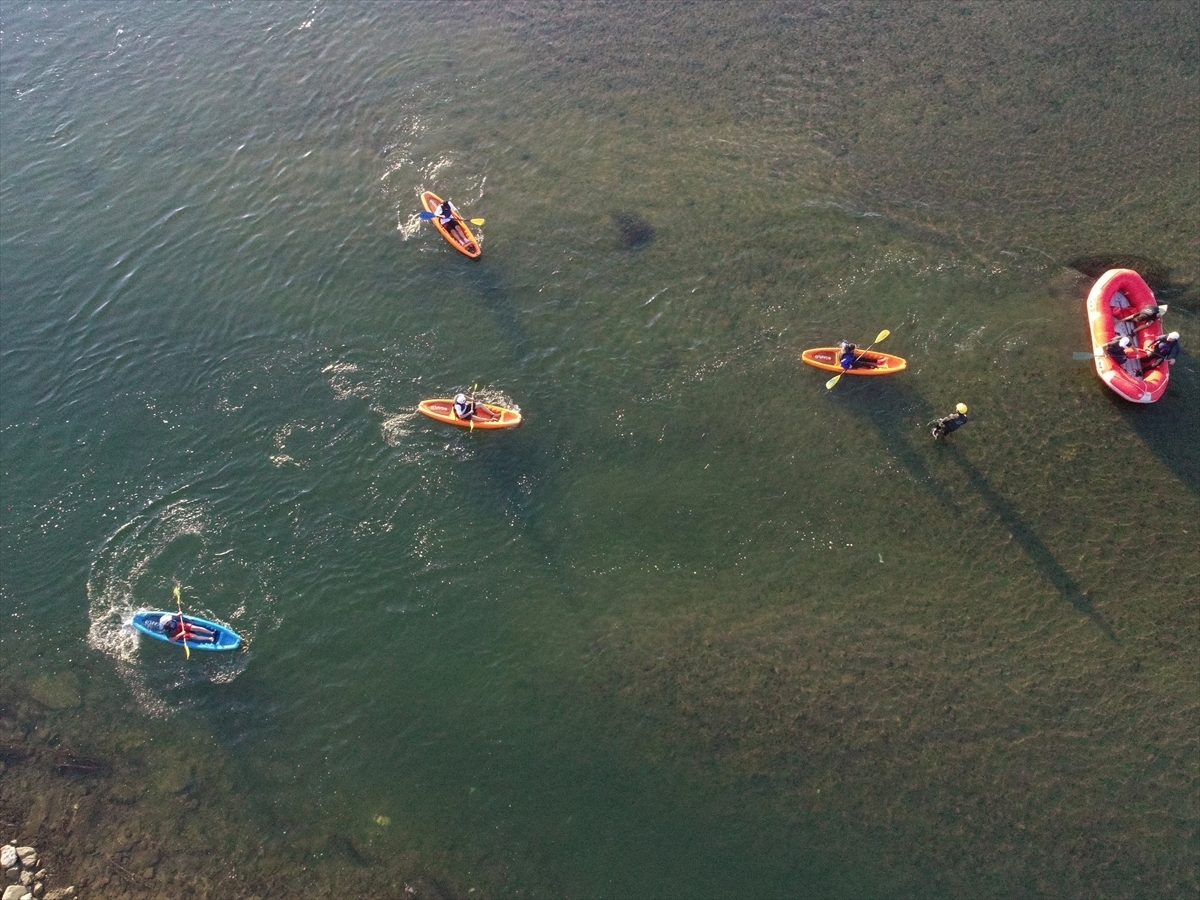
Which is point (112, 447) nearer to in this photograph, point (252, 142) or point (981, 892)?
point (252, 142)

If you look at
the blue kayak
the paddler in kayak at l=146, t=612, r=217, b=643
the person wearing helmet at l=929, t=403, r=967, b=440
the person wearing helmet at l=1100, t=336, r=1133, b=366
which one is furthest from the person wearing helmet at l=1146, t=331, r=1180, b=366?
the paddler in kayak at l=146, t=612, r=217, b=643

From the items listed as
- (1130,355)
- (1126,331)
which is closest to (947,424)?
(1130,355)

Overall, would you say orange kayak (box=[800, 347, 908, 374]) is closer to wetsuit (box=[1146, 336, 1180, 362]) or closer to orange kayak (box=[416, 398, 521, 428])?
wetsuit (box=[1146, 336, 1180, 362])

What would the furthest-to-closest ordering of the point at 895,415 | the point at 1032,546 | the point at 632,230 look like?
the point at 632,230 → the point at 895,415 → the point at 1032,546

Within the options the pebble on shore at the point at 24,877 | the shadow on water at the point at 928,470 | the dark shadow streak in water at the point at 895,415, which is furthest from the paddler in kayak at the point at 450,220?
the pebble on shore at the point at 24,877

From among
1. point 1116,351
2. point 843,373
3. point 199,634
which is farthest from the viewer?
point 843,373

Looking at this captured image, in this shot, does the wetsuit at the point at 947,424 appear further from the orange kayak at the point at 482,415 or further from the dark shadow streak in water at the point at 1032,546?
the orange kayak at the point at 482,415

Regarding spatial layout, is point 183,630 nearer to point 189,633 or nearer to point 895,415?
point 189,633
